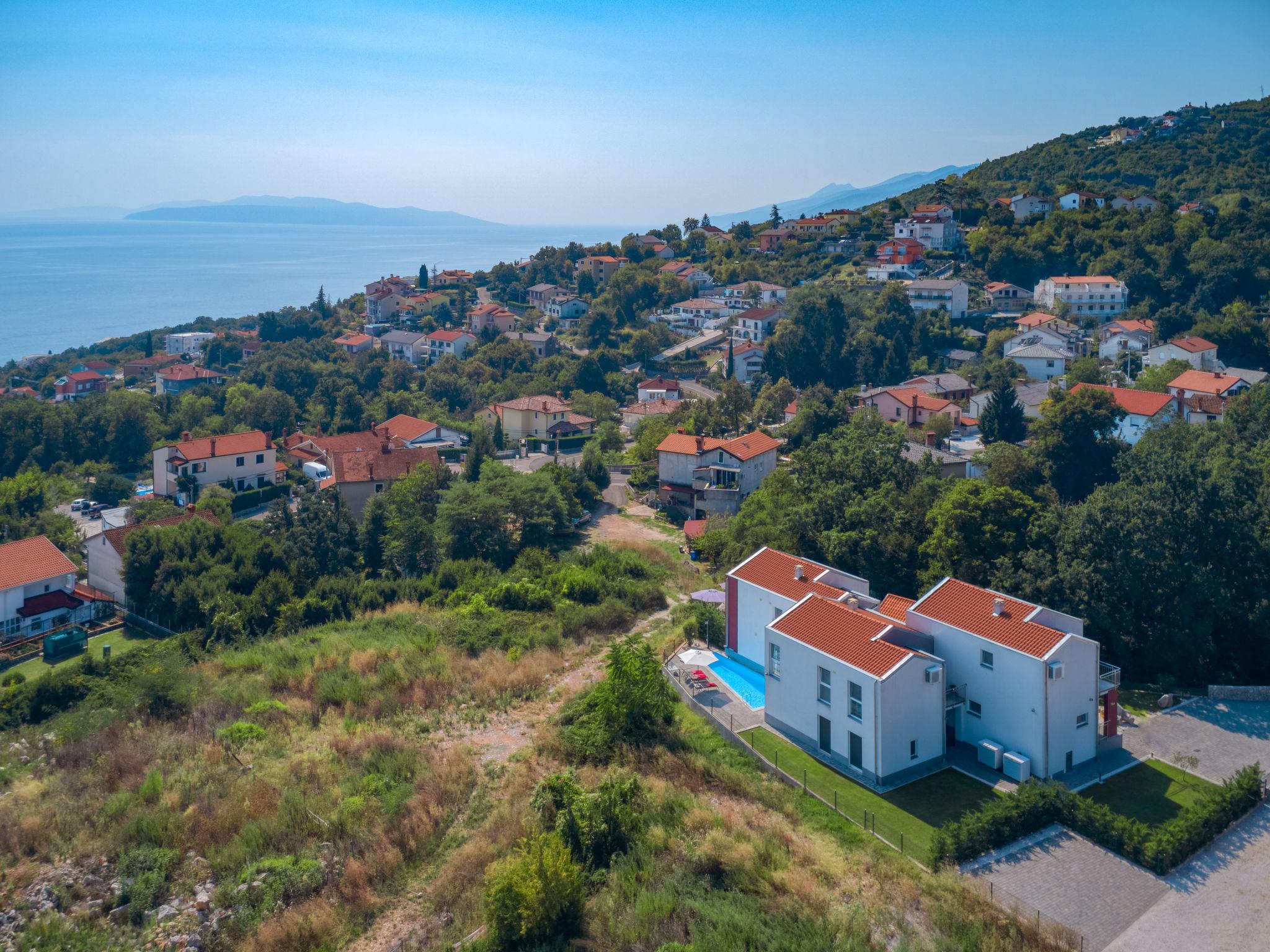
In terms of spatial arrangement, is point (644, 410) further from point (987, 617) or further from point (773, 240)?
point (773, 240)

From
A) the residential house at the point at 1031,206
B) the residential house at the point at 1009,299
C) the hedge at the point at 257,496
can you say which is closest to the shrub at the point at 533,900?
the hedge at the point at 257,496

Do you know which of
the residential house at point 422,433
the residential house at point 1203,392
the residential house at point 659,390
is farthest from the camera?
the residential house at point 659,390

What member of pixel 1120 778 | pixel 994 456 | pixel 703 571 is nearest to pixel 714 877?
pixel 1120 778

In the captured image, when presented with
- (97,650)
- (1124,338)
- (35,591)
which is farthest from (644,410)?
(97,650)

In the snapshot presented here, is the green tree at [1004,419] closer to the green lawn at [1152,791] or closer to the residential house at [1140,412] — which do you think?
the residential house at [1140,412]

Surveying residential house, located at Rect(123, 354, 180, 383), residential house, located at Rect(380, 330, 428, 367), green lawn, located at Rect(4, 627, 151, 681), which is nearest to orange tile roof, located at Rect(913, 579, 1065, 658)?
green lawn, located at Rect(4, 627, 151, 681)

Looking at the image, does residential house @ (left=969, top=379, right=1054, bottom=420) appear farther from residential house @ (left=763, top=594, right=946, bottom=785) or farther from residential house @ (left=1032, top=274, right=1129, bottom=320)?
residential house @ (left=763, top=594, right=946, bottom=785)
